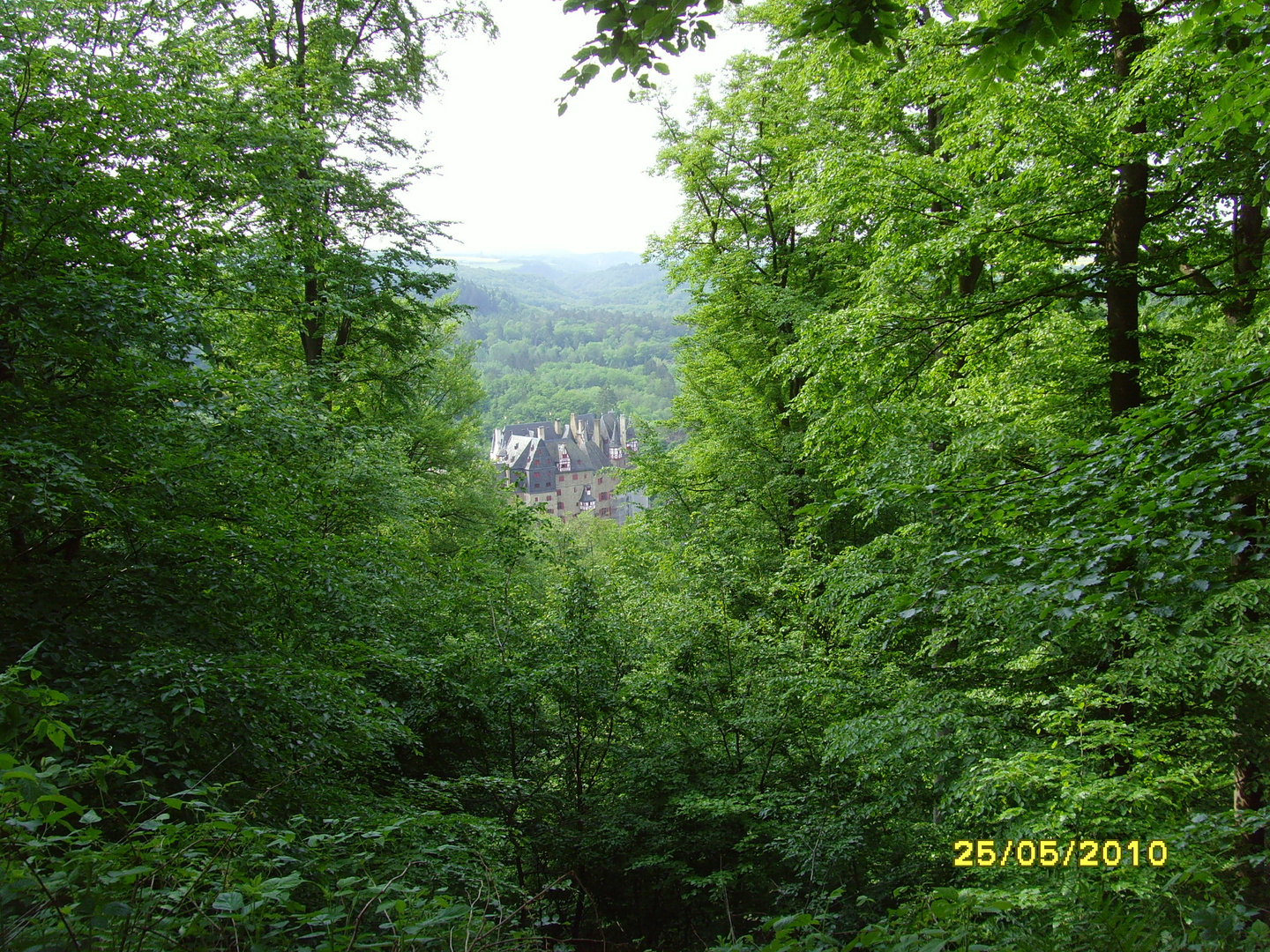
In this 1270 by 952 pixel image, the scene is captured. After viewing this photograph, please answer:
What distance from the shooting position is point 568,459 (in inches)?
3172

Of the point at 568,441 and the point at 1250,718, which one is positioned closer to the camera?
the point at 1250,718

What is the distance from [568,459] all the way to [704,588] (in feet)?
233

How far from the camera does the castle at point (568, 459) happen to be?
78938 mm

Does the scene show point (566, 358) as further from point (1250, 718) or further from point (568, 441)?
point (1250, 718)

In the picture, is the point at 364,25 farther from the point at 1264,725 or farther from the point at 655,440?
the point at 1264,725

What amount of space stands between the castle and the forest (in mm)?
66920

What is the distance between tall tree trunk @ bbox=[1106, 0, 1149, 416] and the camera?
6422 mm

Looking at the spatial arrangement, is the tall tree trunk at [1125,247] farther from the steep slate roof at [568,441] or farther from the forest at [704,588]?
the steep slate roof at [568,441]

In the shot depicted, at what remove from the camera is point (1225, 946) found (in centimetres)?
254

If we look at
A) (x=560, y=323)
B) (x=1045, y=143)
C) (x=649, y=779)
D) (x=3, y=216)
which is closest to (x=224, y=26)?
(x=3, y=216)
